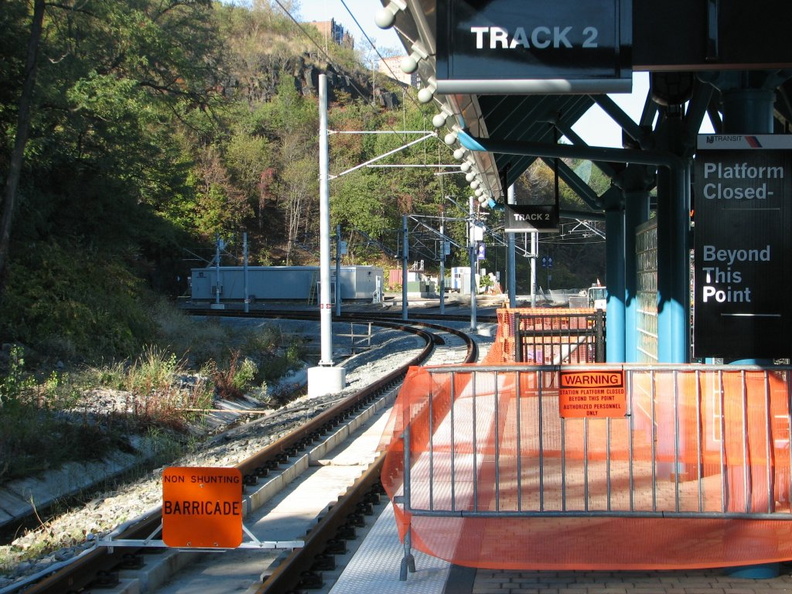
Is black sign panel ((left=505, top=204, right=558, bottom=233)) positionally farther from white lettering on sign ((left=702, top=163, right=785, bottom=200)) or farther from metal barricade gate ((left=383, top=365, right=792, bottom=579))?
white lettering on sign ((left=702, top=163, right=785, bottom=200))

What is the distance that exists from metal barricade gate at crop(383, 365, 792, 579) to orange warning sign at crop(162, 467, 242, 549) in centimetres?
107

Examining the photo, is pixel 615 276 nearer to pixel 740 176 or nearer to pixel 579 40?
pixel 740 176

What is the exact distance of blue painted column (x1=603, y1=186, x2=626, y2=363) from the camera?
12539mm

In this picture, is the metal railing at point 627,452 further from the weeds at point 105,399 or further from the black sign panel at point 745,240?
the weeds at point 105,399

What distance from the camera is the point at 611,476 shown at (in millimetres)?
6266

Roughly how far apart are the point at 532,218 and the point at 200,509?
1024cm

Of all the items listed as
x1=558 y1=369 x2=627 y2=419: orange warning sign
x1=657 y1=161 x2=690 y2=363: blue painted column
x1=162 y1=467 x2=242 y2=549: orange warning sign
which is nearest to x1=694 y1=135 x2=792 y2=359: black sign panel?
x1=558 y1=369 x2=627 y2=419: orange warning sign

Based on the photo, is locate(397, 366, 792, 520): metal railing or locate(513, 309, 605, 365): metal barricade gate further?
locate(513, 309, 605, 365): metal barricade gate

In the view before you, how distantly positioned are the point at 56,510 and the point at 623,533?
7.40 metres

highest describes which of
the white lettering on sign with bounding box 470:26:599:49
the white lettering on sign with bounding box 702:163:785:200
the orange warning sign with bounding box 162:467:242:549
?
the white lettering on sign with bounding box 470:26:599:49

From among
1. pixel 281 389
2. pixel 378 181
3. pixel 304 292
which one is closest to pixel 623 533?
pixel 281 389

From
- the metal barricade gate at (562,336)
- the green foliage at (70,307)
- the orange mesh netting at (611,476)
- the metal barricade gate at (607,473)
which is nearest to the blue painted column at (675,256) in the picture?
the orange mesh netting at (611,476)

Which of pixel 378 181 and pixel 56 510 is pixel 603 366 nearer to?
pixel 56 510

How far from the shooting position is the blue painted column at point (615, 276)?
41.1 feet
